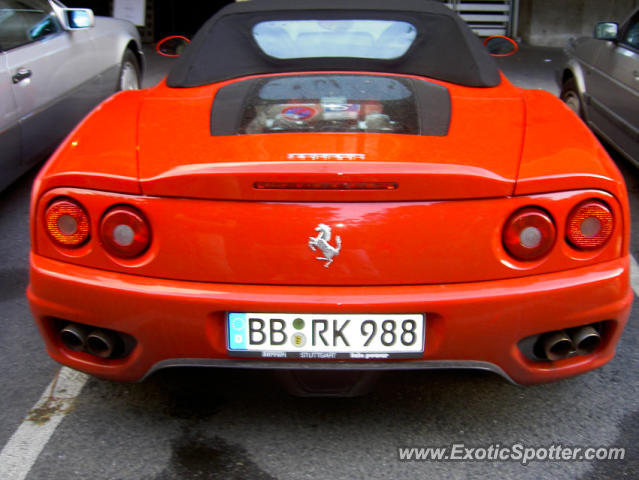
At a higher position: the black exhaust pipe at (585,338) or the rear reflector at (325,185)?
the rear reflector at (325,185)

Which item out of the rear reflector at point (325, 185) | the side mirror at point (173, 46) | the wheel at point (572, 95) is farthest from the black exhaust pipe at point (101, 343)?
the wheel at point (572, 95)

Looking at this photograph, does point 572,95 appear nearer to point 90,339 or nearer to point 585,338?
point 585,338

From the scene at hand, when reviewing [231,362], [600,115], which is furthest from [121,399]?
[600,115]

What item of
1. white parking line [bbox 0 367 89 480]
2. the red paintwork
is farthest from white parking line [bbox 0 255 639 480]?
the red paintwork

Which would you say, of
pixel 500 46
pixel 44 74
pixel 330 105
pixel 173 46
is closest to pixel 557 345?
pixel 330 105

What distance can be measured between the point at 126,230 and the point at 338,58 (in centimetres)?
143

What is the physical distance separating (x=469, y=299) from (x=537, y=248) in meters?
0.26

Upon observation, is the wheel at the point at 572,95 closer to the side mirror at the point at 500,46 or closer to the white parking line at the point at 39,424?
the side mirror at the point at 500,46

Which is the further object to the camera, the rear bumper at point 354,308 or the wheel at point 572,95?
the wheel at point 572,95

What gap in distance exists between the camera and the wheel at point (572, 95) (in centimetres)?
632

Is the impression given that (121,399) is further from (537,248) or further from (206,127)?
(537,248)

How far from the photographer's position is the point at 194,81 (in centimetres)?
324

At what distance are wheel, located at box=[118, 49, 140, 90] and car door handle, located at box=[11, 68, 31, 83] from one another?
1730 mm

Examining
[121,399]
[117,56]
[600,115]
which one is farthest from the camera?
[117,56]
